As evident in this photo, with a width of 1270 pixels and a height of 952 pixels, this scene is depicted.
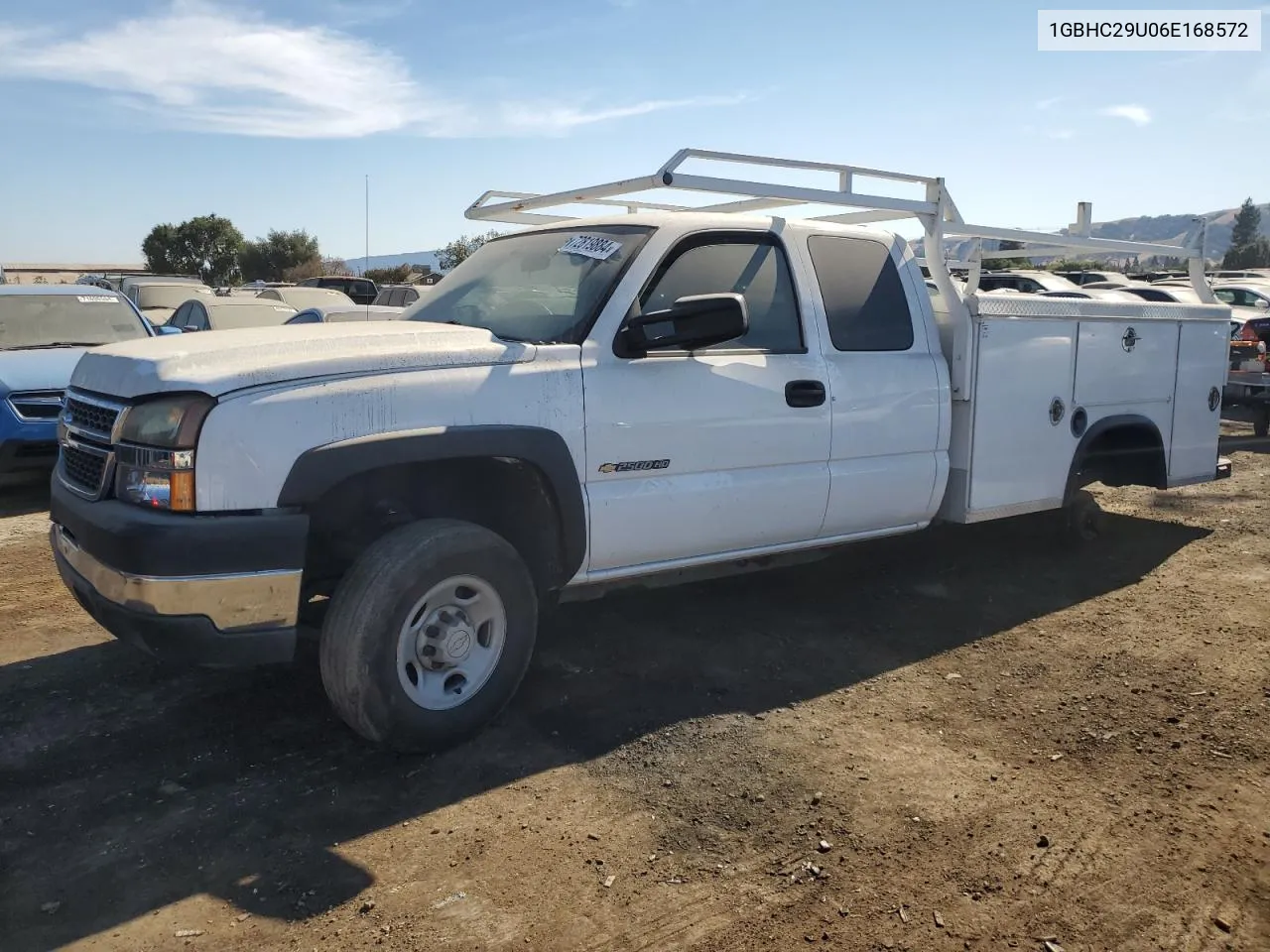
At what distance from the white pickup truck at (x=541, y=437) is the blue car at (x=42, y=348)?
14.1 ft

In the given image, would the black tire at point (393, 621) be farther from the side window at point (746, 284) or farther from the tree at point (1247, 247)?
the tree at point (1247, 247)

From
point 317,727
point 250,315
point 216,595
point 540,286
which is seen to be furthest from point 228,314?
point 216,595

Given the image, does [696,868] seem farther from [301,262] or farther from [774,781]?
[301,262]

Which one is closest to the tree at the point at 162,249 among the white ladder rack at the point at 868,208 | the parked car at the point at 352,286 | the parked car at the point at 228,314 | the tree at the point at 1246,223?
the parked car at the point at 352,286

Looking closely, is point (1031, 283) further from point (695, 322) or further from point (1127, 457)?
point (695, 322)

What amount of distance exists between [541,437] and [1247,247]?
69.5 meters

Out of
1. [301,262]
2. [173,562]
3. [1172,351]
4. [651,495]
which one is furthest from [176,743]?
[301,262]

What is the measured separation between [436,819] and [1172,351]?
5471 mm

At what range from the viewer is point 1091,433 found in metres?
6.08

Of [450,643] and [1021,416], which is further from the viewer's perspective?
[1021,416]

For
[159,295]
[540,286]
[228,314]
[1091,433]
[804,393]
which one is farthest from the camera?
[159,295]

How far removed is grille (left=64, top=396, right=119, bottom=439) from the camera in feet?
11.9

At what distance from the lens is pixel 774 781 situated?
Result: 3.60m

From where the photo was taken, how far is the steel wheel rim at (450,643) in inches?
144
